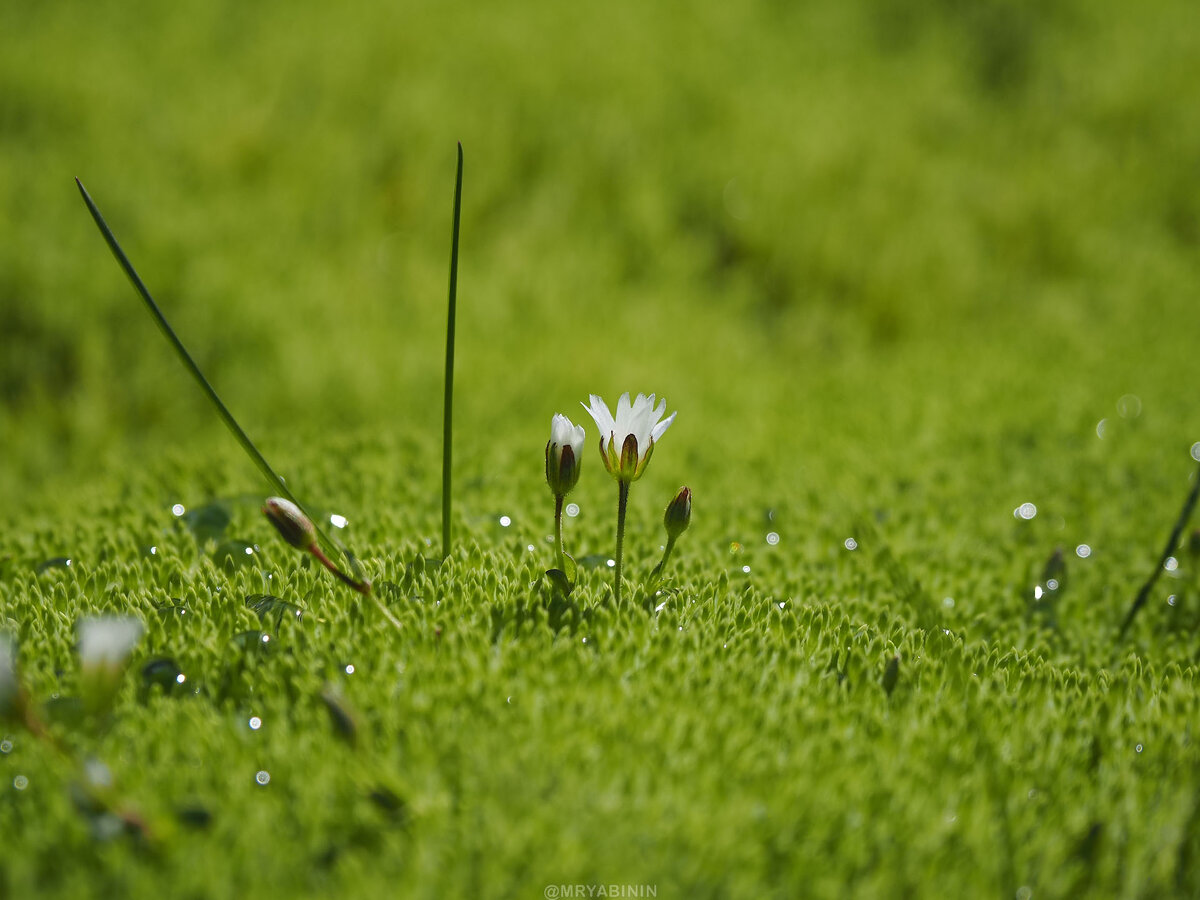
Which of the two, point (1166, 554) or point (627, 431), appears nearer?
point (627, 431)

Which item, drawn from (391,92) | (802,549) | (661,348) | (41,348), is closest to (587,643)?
(802,549)

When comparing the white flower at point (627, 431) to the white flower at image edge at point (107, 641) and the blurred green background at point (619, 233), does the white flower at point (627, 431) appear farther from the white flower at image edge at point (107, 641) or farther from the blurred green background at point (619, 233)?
the blurred green background at point (619, 233)

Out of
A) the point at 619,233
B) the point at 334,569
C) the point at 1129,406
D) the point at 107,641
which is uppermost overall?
the point at 619,233

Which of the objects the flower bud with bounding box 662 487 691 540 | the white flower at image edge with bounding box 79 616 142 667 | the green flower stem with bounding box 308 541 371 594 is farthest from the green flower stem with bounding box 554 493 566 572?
the white flower at image edge with bounding box 79 616 142 667

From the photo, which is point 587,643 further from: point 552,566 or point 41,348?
point 41,348

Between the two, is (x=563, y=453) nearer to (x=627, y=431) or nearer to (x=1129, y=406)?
(x=627, y=431)

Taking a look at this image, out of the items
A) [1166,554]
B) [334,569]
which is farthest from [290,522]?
[1166,554]
